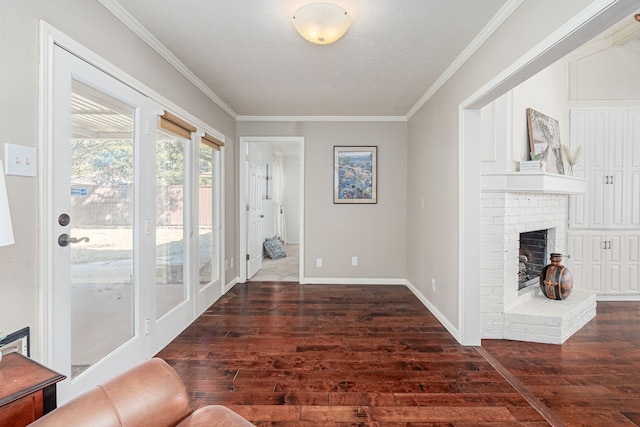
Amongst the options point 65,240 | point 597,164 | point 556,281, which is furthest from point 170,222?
point 597,164

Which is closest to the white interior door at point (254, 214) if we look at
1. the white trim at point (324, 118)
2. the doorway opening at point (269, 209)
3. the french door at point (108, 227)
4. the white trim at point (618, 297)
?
the doorway opening at point (269, 209)

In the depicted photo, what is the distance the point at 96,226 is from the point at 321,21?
1.84 metres

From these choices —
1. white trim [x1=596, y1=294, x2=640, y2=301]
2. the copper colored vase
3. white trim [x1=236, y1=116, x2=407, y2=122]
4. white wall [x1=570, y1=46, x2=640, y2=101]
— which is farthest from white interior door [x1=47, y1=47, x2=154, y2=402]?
white trim [x1=596, y1=294, x2=640, y2=301]

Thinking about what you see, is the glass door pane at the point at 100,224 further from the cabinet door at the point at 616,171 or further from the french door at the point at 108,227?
the cabinet door at the point at 616,171

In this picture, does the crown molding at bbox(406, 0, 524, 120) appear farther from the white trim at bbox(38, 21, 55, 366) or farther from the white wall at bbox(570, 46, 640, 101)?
the white trim at bbox(38, 21, 55, 366)

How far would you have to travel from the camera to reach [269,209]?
21.3ft

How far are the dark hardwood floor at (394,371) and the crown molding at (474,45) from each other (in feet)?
7.68

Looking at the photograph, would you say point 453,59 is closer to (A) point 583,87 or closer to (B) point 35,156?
(A) point 583,87

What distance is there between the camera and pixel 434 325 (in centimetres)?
291

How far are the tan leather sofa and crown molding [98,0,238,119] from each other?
2055 mm

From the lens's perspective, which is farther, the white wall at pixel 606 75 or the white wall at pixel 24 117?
the white wall at pixel 606 75

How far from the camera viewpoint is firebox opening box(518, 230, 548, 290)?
3336 millimetres

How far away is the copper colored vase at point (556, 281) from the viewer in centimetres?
296

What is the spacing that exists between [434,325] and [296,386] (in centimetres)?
157
